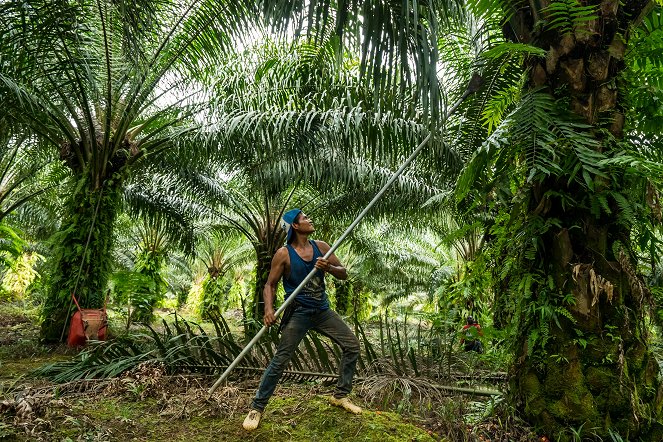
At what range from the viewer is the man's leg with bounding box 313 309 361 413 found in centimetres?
363

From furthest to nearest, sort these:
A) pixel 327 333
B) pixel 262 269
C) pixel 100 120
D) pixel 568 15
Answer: pixel 262 269 → pixel 100 120 → pixel 327 333 → pixel 568 15

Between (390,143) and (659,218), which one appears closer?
(659,218)

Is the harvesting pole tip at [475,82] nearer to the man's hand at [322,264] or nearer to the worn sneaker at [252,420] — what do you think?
the man's hand at [322,264]

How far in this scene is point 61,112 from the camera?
6.52m

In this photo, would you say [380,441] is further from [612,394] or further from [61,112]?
[61,112]

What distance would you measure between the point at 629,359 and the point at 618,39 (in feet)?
6.61

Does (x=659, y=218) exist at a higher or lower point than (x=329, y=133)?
lower

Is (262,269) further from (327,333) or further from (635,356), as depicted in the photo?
(635,356)

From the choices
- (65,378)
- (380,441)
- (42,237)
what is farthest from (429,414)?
(42,237)

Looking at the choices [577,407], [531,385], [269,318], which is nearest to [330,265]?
[269,318]

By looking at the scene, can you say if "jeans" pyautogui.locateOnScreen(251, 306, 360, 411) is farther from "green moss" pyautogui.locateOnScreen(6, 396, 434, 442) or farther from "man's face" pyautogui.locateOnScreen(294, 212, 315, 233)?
"man's face" pyautogui.locateOnScreen(294, 212, 315, 233)

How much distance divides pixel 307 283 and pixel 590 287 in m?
1.90

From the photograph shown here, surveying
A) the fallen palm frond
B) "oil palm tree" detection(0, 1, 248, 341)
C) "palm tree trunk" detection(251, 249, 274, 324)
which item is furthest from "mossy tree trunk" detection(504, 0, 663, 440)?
"palm tree trunk" detection(251, 249, 274, 324)

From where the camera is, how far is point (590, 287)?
2.92m
